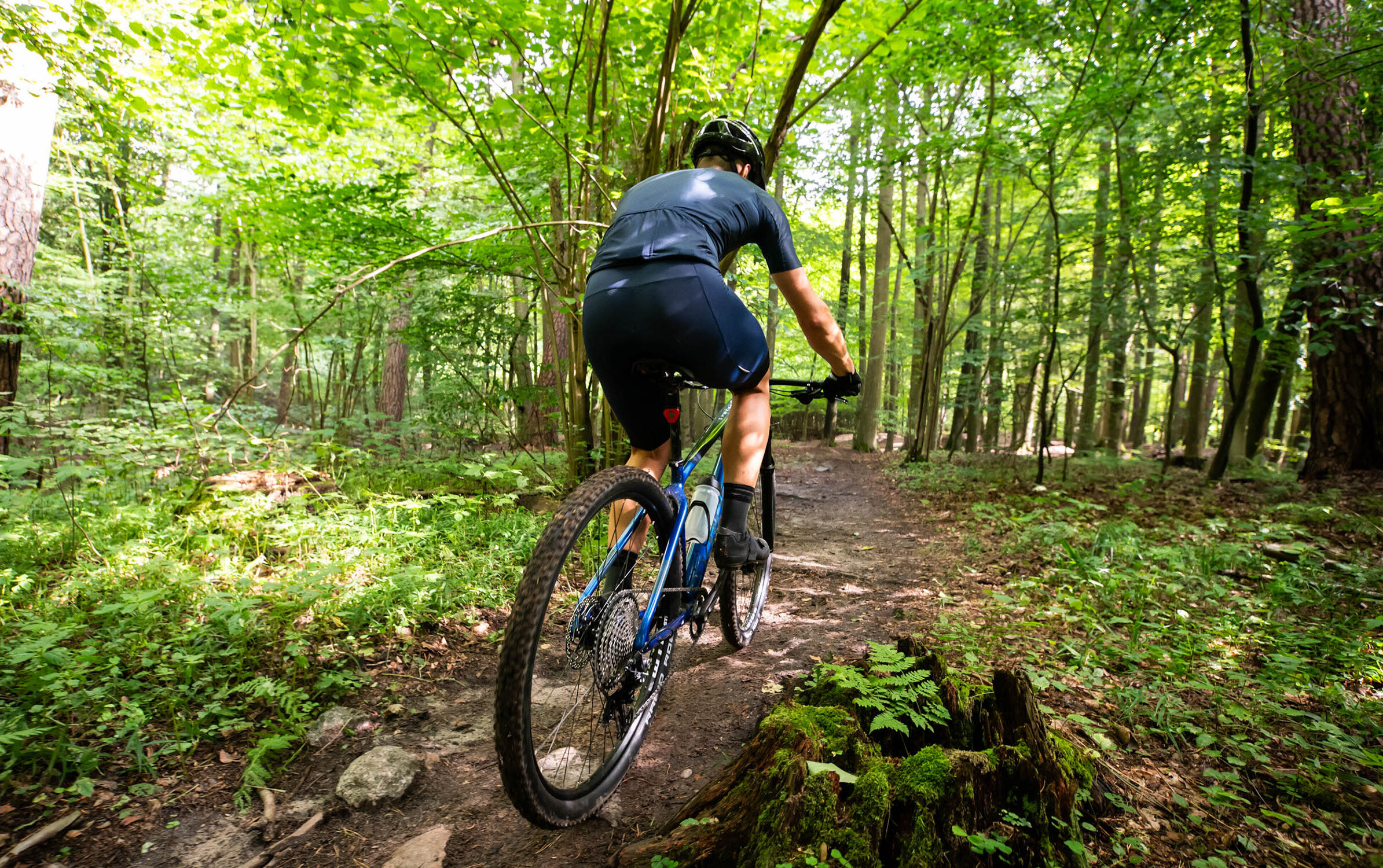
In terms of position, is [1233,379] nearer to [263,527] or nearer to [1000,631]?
[1000,631]

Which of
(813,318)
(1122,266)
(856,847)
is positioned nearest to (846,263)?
(1122,266)

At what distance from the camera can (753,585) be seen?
318 centimetres

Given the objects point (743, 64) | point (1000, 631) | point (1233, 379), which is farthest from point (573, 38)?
point (1233, 379)

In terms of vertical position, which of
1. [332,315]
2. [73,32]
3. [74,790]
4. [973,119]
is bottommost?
[74,790]

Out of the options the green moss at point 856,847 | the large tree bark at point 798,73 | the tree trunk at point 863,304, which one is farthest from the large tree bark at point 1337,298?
the tree trunk at point 863,304

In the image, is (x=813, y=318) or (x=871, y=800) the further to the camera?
(x=813, y=318)

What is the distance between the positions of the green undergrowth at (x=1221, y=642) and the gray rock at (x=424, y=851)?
187 centimetres

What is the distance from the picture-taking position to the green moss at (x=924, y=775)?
4.80ft

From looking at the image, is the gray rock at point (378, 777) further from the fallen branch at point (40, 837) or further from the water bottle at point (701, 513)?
the water bottle at point (701, 513)

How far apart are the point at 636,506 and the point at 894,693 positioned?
100cm

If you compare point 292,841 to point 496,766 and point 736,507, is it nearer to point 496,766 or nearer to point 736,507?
point 496,766

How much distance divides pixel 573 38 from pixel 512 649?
4383 millimetres

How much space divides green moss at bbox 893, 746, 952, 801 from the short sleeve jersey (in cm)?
155

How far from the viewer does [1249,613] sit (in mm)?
3182
